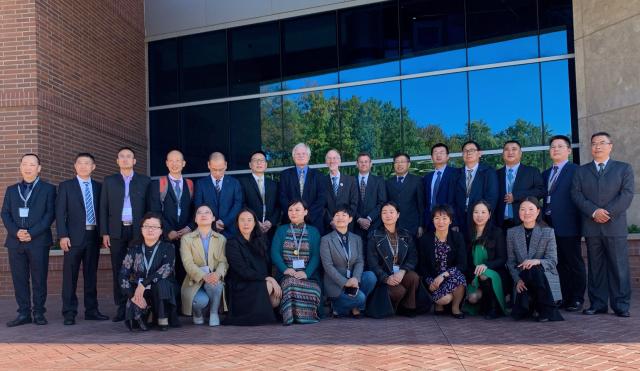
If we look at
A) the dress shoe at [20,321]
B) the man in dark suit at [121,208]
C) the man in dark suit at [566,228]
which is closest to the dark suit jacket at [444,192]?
the man in dark suit at [566,228]

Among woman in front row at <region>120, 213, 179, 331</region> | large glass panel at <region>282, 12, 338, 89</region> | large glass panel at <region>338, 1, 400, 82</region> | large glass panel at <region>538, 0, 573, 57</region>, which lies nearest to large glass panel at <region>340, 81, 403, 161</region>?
large glass panel at <region>338, 1, 400, 82</region>

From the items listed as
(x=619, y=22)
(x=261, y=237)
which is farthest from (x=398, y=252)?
(x=619, y=22)

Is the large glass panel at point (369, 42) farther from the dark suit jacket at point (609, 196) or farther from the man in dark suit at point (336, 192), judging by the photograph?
the dark suit jacket at point (609, 196)

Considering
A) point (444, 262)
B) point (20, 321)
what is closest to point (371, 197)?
point (444, 262)

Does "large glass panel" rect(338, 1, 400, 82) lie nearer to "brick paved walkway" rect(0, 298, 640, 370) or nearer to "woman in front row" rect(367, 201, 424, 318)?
"woman in front row" rect(367, 201, 424, 318)

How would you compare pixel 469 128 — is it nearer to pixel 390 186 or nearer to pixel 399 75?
pixel 399 75

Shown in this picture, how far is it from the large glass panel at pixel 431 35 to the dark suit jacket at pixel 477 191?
5.61 metres

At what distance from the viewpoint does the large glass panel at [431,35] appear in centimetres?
1255

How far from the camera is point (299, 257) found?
23.1 feet

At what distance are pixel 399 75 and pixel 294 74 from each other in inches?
98.2

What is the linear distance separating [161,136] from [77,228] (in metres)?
7.68

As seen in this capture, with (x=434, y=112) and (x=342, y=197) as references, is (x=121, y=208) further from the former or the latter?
(x=434, y=112)

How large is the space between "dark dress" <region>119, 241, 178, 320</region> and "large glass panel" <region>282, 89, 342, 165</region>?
7.21m

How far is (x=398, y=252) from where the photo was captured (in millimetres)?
7062
